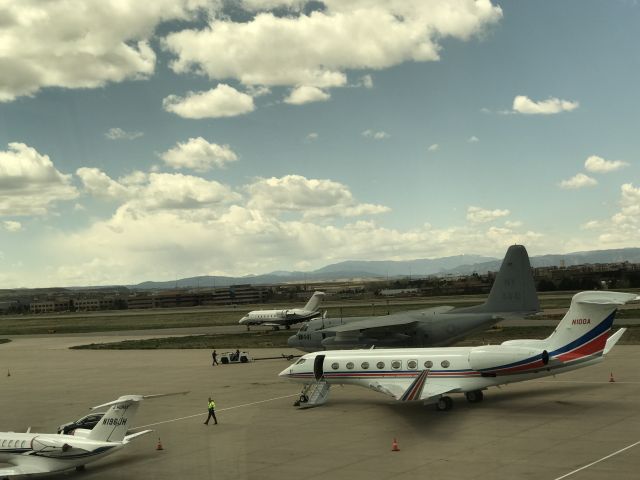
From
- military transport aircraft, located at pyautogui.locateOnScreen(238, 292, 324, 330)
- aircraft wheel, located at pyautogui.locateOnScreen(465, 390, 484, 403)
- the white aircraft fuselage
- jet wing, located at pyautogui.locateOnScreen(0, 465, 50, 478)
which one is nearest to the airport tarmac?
aircraft wheel, located at pyautogui.locateOnScreen(465, 390, 484, 403)

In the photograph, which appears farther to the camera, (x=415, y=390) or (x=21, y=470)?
(x=415, y=390)

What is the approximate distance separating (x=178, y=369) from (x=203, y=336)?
29.6 metres

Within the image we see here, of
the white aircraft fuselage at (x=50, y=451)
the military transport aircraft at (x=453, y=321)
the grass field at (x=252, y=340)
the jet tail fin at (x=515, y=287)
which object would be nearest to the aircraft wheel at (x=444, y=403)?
the military transport aircraft at (x=453, y=321)

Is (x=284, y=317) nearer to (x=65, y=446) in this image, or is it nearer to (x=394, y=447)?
(x=394, y=447)

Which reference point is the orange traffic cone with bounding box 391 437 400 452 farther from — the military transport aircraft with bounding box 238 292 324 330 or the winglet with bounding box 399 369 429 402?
the military transport aircraft with bounding box 238 292 324 330

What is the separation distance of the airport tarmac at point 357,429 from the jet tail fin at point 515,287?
579 cm

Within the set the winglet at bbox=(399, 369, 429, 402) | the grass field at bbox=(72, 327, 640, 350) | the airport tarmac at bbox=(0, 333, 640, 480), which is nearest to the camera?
the airport tarmac at bbox=(0, 333, 640, 480)

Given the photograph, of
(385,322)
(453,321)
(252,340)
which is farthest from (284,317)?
(453,321)

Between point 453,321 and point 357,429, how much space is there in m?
19.4

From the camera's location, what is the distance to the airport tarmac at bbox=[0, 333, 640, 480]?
22.8m

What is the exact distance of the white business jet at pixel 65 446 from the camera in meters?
23.1

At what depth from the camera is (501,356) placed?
31500 millimetres

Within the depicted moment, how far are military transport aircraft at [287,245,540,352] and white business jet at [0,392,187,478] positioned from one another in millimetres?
24567

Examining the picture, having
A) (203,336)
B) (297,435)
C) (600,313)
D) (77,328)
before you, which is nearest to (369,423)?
(297,435)
